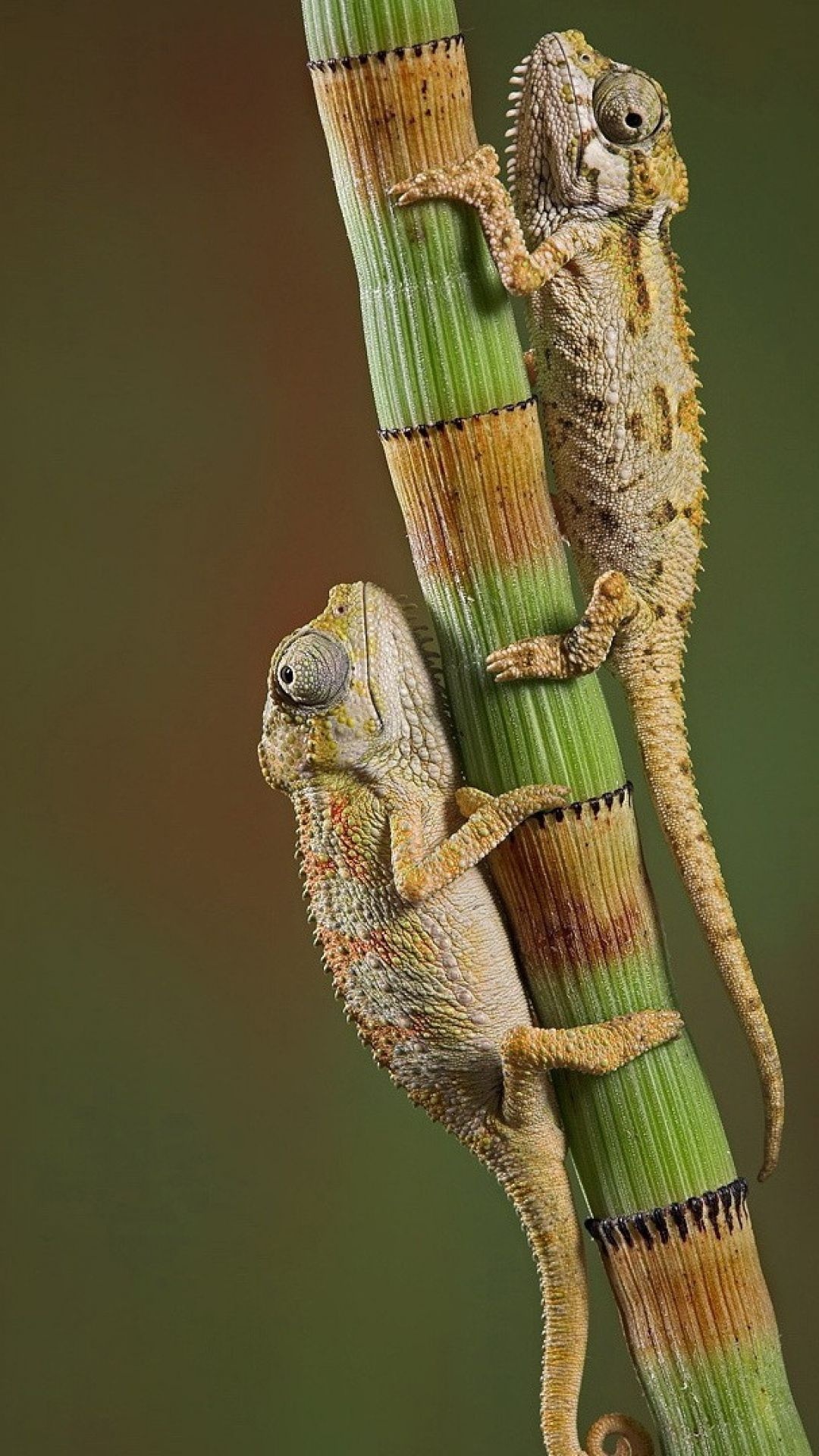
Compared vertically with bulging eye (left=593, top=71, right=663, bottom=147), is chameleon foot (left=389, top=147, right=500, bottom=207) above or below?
Answer: below

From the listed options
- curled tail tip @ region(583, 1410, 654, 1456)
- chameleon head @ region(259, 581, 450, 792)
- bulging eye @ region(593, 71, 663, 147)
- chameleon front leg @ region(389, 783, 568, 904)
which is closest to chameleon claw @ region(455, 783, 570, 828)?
chameleon front leg @ region(389, 783, 568, 904)

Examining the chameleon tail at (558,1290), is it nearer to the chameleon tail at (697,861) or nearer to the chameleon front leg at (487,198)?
the chameleon tail at (697,861)

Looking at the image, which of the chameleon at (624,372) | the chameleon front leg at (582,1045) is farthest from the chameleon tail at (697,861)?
the chameleon front leg at (582,1045)

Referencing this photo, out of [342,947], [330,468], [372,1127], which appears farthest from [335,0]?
[372,1127]

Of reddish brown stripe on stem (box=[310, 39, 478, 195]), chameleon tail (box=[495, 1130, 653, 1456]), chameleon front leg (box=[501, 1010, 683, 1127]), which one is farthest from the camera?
chameleon tail (box=[495, 1130, 653, 1456])

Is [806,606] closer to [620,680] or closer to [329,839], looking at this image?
[620,680]

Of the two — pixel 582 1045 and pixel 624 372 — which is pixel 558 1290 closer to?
pixel 582 1045

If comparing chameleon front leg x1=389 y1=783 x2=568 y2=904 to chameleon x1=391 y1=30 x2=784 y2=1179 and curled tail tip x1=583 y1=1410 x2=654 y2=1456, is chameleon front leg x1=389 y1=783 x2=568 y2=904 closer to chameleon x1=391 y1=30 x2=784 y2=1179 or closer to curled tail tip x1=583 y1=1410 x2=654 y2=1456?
chameleon x1=391 y1=30 x2=784 y2=1179
